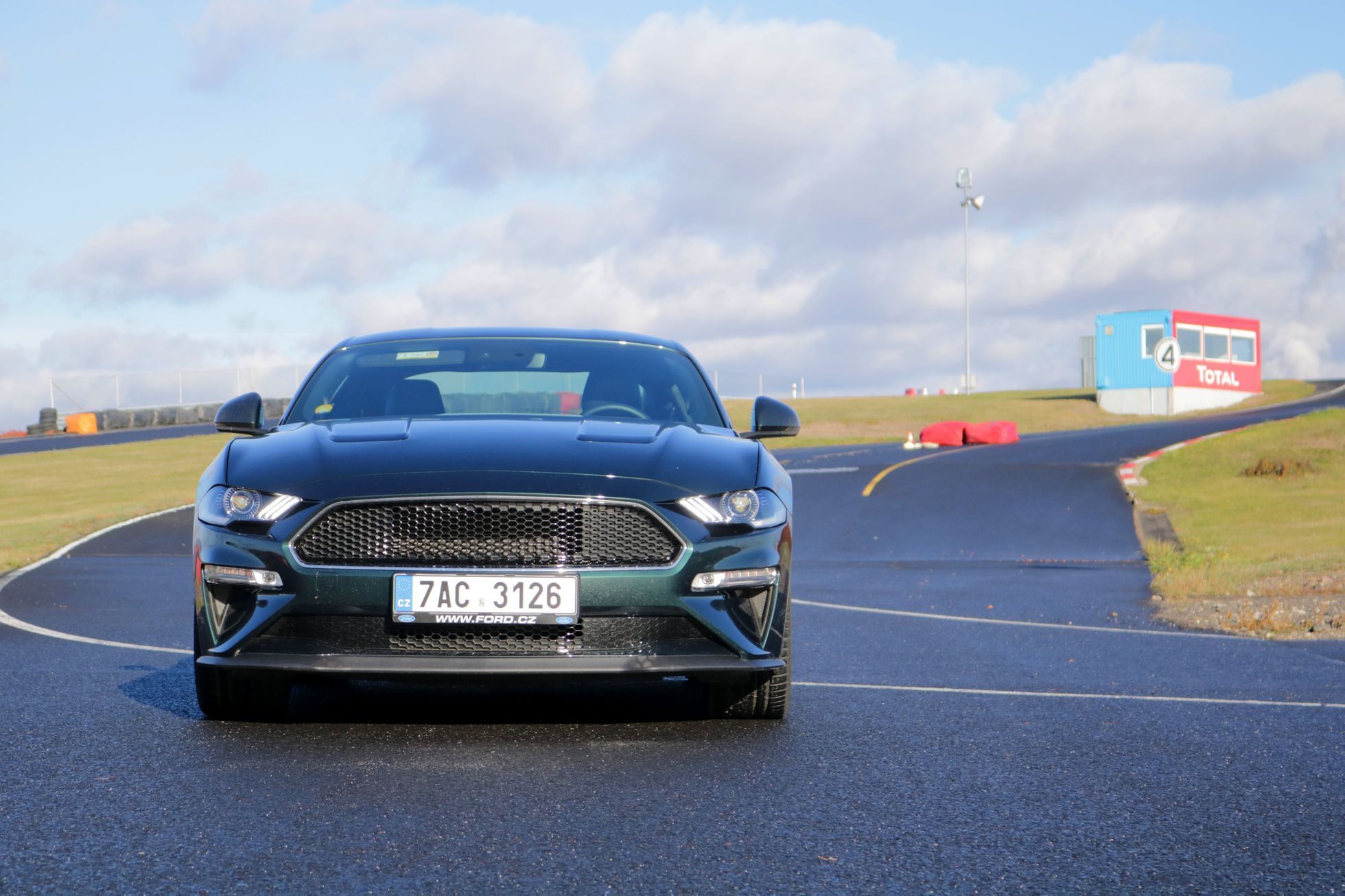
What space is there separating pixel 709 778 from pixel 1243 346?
65585 mm

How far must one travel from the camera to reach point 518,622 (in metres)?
4.77

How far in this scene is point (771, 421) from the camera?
250 inches

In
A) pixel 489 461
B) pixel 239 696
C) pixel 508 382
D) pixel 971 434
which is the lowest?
pixel 239 696

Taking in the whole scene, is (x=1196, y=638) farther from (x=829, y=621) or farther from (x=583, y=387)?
(x=583, y=387)

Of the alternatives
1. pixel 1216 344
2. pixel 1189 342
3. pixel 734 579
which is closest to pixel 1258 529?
pixel 734 579

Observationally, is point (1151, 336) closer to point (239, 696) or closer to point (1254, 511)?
point (1254, 511)

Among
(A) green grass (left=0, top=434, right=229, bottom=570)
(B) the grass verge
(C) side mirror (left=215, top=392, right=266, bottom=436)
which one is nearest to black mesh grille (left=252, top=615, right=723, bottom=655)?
(C) side mirror (left=215, top=392, right=266, bottom=436)

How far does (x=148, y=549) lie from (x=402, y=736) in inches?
556

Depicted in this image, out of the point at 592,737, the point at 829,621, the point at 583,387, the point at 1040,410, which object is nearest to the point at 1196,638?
the point at 829,621

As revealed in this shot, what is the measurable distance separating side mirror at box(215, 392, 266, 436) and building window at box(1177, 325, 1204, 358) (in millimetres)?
58688

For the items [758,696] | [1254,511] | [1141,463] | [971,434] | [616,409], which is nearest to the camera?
[758,696]

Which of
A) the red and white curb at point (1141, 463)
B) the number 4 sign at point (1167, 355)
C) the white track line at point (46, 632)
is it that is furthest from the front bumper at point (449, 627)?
the number 4 sign at point (1167, 355)

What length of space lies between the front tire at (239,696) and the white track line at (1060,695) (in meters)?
2.36

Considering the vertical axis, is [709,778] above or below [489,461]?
below
